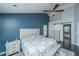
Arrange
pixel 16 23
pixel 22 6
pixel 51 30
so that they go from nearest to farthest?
pixel 22 6 < pixel 16 23 < pixel 51 30

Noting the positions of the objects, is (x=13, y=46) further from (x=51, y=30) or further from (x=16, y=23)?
(x=51, y=30)

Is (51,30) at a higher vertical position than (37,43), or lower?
higher

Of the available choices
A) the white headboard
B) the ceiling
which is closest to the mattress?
the white headboard

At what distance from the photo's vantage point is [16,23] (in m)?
1.97

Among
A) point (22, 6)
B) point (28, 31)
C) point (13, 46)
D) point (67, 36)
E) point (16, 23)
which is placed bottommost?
point (13, 46)

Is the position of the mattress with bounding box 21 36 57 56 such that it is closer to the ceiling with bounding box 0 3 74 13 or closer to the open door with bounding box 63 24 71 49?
the open door with bounding box 63 24 71 49

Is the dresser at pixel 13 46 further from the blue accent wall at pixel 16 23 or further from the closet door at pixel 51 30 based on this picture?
the closet door at pixel 51 30

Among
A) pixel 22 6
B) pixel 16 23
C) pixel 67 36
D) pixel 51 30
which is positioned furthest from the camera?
pixel 67 36

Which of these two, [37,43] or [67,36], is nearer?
[37,43]

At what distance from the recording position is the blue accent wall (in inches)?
76.6

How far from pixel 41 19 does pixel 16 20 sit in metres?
0.60

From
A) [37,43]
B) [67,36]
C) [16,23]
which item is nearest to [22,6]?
[16,23]

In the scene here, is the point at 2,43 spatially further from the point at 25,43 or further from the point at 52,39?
the point at 52,39

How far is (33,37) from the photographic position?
6.93 feet
